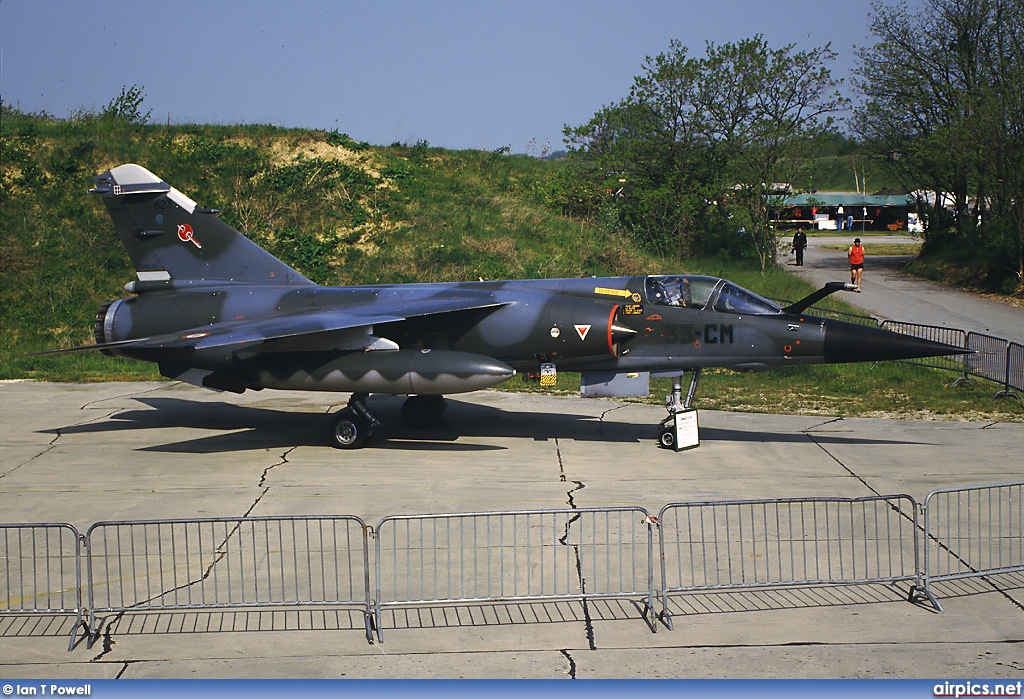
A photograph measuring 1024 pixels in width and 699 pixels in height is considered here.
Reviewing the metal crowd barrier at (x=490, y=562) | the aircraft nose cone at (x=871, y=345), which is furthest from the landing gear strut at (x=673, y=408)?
the metal crowd barrier at (x=490, y=562)

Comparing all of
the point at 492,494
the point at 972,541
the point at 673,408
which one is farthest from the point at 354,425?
the point at 972,541

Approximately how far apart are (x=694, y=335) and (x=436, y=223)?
685 inches

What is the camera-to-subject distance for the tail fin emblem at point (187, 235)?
16.3m

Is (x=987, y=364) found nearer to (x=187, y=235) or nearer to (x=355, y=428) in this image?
(x=355, y=428)

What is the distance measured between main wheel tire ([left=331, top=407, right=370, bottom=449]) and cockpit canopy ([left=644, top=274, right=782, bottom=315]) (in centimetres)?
462

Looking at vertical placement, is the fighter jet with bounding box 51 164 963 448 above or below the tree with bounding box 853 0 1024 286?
below

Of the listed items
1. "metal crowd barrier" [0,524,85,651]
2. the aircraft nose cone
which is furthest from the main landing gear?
the aircraft nose cone

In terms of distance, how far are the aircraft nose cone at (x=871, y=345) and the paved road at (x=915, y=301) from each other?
1141cm

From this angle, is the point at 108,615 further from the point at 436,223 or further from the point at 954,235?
the point at 954,235

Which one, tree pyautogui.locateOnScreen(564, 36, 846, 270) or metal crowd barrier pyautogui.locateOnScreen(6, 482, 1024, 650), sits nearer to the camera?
metal crowd barrier pyautogui.locateOnScreen(6, 482, 1024, 650)

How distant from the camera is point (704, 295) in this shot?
14.2 m

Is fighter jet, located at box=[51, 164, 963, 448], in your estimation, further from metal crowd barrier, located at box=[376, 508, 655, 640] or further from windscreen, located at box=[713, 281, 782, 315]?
metal crowd barrier, located at box=[376, 508, 655, 640]

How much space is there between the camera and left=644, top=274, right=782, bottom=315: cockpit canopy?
13992 mm

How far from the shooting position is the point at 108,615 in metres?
8.02
